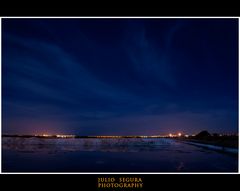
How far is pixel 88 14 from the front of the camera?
5762 mm

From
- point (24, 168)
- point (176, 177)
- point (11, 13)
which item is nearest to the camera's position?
point (176, 177)

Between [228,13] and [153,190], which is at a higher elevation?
[228,13]

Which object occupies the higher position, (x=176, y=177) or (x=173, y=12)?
(x=173, y=12)

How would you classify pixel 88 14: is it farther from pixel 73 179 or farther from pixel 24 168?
pixel 24 168

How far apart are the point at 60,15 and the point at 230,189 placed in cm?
528

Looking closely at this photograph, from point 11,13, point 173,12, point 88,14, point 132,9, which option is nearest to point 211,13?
point 173,12

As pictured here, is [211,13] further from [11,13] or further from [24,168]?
[24,168]

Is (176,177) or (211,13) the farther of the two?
(211,13)

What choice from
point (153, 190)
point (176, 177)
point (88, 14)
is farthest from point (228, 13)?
point (153, 190)

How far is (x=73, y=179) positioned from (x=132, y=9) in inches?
156

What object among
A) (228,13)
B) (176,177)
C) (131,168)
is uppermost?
(228,13)

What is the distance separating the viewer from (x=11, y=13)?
563cm

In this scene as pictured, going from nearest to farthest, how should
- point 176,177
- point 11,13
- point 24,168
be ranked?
point 176,177, point 11,13, point 24,168

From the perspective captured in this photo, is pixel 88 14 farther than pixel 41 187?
Yes
